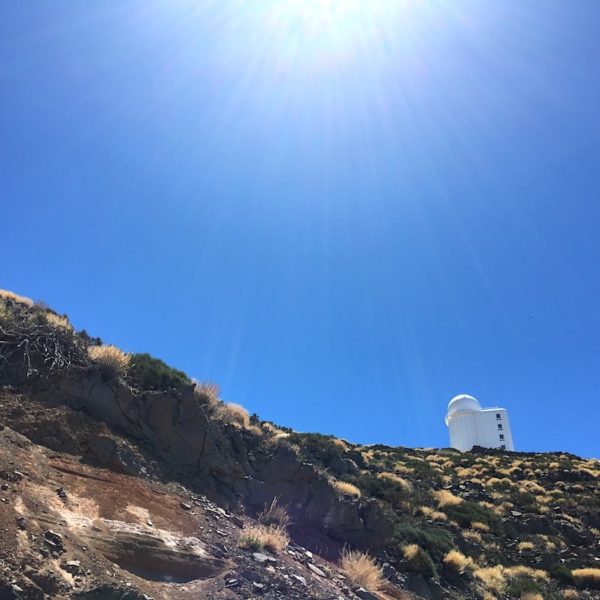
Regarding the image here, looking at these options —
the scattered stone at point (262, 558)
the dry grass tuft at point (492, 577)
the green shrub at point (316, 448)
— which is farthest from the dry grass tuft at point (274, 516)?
the green shrub at point (316, 448)

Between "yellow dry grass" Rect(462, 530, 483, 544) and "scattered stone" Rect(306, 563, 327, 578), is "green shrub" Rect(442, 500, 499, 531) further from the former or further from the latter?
"scattered stone" Rect(306, 563, 327, 578)

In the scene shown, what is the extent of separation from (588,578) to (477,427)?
5550cm

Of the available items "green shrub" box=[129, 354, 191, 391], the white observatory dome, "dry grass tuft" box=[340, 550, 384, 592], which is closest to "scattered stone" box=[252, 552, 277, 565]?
"dry grass tuft" box=[340, 550, 384, 592]

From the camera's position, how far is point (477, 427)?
241 ft

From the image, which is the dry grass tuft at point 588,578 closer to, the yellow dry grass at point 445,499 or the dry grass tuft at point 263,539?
the yellow dry grass at point 445,499

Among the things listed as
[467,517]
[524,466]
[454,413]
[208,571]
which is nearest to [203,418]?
[208,571]

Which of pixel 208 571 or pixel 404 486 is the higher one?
pixel 404 486

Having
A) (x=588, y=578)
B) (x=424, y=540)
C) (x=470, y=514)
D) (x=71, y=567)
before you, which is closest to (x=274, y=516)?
(x=71, y=567)

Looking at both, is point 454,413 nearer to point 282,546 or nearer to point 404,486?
point 404,486

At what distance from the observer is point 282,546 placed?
11.9 meters

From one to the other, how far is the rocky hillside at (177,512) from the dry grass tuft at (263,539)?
37mm

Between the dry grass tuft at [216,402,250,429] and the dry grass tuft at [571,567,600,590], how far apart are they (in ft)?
44.1

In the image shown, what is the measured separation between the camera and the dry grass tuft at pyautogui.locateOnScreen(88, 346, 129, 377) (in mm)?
13594

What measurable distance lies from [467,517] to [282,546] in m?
16.5
